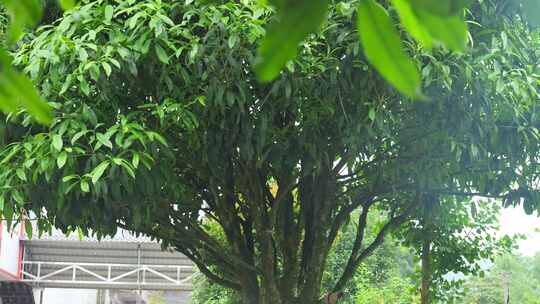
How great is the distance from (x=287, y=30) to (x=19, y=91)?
0.30 metres

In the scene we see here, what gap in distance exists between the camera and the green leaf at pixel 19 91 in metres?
0.76

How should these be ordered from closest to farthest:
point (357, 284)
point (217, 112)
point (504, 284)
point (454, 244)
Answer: point (217, 112), point (454, 244), point (357, 284), point (504, 284)

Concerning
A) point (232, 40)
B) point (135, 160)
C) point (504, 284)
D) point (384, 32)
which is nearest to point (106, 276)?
point (504, 284)

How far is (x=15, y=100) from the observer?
792 millimetres

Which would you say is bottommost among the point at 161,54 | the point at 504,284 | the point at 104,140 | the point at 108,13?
the point at 104,140

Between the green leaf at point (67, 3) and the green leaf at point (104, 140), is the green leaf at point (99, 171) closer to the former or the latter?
the green leaf at point (104, 140)

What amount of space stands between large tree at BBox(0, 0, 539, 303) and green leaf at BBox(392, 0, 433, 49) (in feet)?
11.9

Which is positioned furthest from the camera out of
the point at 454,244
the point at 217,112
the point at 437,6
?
the point at 454,244

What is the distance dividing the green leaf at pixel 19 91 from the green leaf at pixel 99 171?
12.2 ft

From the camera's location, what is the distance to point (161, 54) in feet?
15.3

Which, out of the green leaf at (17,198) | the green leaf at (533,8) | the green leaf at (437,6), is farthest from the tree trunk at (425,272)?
the green leaf at (437,6)

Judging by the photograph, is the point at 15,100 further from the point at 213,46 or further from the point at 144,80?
the point at 144,80

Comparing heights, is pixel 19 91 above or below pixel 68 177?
below

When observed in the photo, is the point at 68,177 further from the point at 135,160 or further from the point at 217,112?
the point at 217,112
